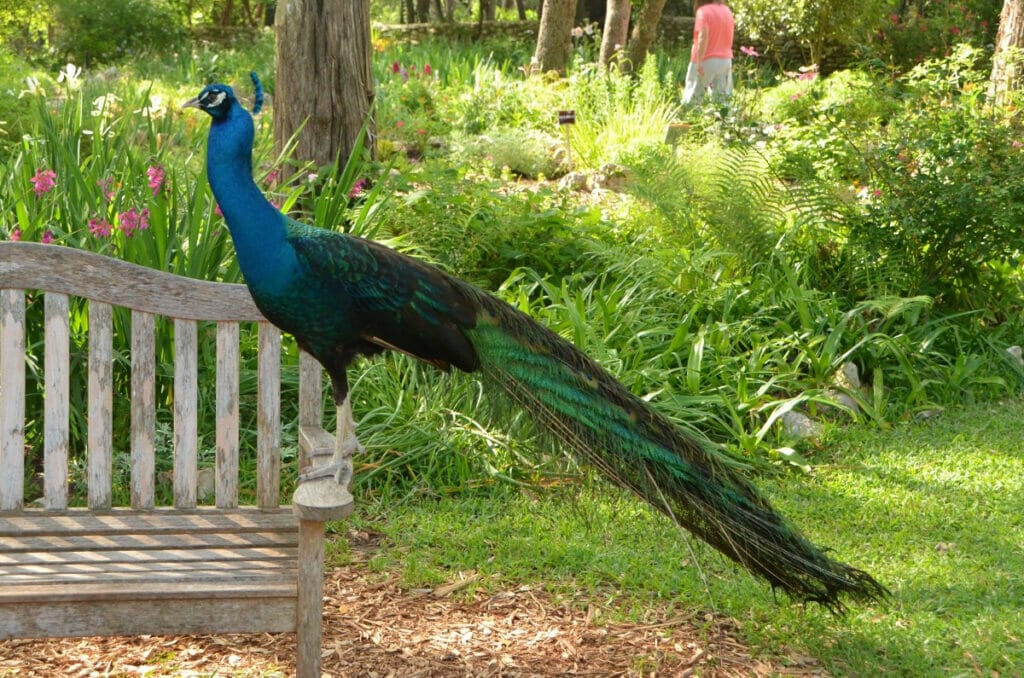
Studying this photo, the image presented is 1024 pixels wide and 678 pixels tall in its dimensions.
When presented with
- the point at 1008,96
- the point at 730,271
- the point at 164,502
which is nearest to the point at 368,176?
the point at 730,271

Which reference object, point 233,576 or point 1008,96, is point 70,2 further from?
point 233,576

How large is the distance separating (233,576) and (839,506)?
267 centimetres

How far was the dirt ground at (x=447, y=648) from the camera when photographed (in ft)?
11.4

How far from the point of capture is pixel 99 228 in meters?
4.37

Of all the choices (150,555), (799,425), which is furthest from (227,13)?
(150,555)

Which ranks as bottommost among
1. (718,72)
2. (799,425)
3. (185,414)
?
(799,425)

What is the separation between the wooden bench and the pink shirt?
8408 millimetres

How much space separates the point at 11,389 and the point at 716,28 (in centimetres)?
905

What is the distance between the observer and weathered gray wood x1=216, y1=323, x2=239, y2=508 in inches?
137

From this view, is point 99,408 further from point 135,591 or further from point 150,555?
point 135,591

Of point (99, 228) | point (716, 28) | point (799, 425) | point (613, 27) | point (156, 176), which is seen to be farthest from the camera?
point (613, 27)

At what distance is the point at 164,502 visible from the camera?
4.43 m

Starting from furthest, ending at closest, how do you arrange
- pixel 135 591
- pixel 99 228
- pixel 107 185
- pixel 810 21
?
pixel 810 21
pixel 107 185
pixel 99 228
pixel 135 591

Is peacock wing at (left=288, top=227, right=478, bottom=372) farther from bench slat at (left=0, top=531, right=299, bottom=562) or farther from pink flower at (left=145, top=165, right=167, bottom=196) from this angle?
pink flower at (left=145, top=165, right=167, bottom=196)
